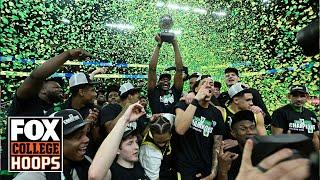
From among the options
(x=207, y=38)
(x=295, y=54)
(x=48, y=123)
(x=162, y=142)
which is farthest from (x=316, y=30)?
(x=207, y=38)

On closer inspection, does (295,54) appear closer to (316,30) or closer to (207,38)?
(207,38)

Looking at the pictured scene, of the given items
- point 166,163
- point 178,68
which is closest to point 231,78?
point 178,68

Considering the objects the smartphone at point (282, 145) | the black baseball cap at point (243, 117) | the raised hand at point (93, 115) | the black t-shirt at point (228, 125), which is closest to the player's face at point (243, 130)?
the black baseball cap at point (243, 117)

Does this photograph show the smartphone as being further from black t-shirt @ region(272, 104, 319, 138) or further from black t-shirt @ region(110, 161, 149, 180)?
black t-shirt @ region(272, 104, 319, 138)

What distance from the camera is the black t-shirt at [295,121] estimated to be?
2182mm

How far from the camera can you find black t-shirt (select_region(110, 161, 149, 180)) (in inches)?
50.7

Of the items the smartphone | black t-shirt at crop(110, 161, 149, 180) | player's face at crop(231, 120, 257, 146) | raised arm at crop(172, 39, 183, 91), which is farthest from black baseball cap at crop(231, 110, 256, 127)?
the smartphone

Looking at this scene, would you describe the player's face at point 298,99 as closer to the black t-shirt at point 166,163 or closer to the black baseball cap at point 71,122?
the black t-shirt at point 166,163

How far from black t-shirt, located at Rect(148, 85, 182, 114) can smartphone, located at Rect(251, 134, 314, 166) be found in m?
1.87

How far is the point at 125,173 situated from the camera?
1313 millimetres

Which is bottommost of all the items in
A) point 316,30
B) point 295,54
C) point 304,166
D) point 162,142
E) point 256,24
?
point 162,142

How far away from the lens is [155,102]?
2.29 meters

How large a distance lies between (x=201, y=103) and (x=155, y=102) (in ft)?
1.70

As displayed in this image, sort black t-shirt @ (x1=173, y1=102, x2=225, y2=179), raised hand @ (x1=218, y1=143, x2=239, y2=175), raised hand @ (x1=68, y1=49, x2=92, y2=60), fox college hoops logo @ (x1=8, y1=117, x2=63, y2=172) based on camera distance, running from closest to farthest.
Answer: fox college hoops logo @ (x1=8, y1=117, x2=63, y2=172) → raised hand @ (x1=68, y1=49, x2=92, y2=60) → raised hand @ (x1=218, y1=143, x2=239, y2=175) → black t-shirt @ (x1=173, y1=102, x2=225, y2=179)
